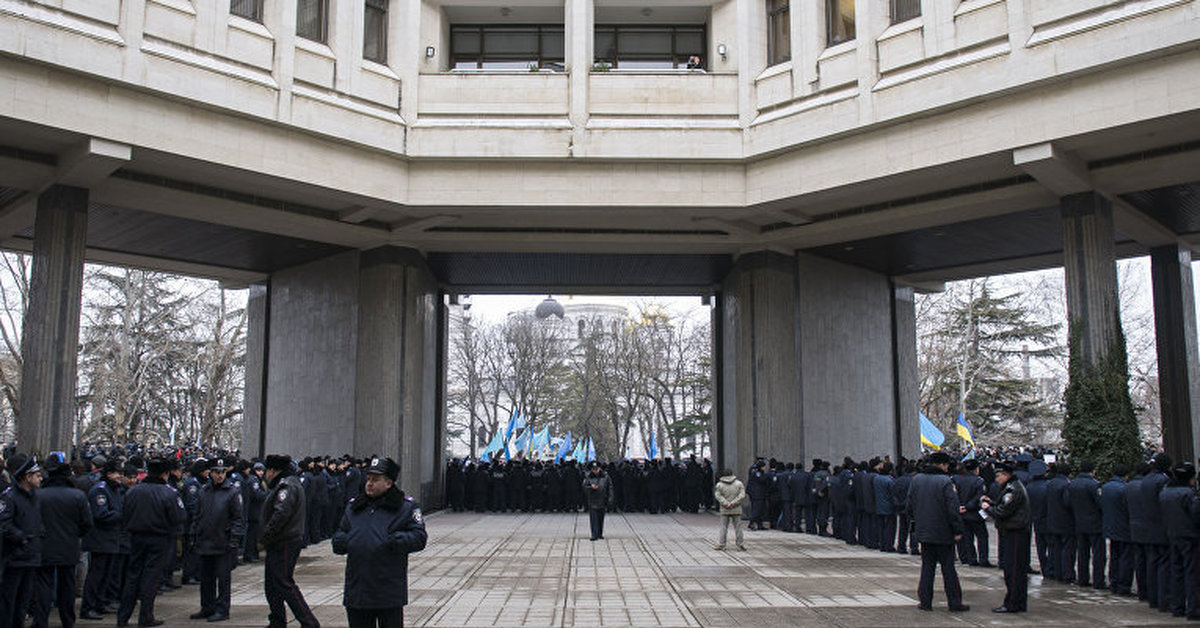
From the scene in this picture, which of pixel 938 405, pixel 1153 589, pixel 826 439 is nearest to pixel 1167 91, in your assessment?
pixel 1153 589

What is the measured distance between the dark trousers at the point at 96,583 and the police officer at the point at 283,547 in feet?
9.73

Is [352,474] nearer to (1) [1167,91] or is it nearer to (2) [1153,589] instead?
(2) [1153,589]

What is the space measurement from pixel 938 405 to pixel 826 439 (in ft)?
87.6

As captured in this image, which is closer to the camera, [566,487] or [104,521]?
[104,521]

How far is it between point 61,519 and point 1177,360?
26.3 metres

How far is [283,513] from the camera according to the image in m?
10.1

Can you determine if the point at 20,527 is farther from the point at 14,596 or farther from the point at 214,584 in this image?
the point at 214,584

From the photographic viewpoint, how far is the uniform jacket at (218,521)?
11.2 meters

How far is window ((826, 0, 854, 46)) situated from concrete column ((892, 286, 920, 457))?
38.5ft

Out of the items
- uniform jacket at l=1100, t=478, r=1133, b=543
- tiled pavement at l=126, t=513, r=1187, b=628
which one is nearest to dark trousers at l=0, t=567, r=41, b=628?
tiled pavement at l=126, t=513, r=1187, b=628

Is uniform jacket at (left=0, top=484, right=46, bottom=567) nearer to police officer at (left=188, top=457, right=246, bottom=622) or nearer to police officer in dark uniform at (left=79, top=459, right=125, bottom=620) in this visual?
police officer in dark uniform at (left=79, top=459, right=125, bottom=620)

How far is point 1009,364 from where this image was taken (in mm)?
54625

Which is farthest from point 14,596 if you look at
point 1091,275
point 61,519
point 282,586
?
point 1091,275

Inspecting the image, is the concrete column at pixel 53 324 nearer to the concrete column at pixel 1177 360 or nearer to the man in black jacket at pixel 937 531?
the man in black jacket at pixel 937 531
